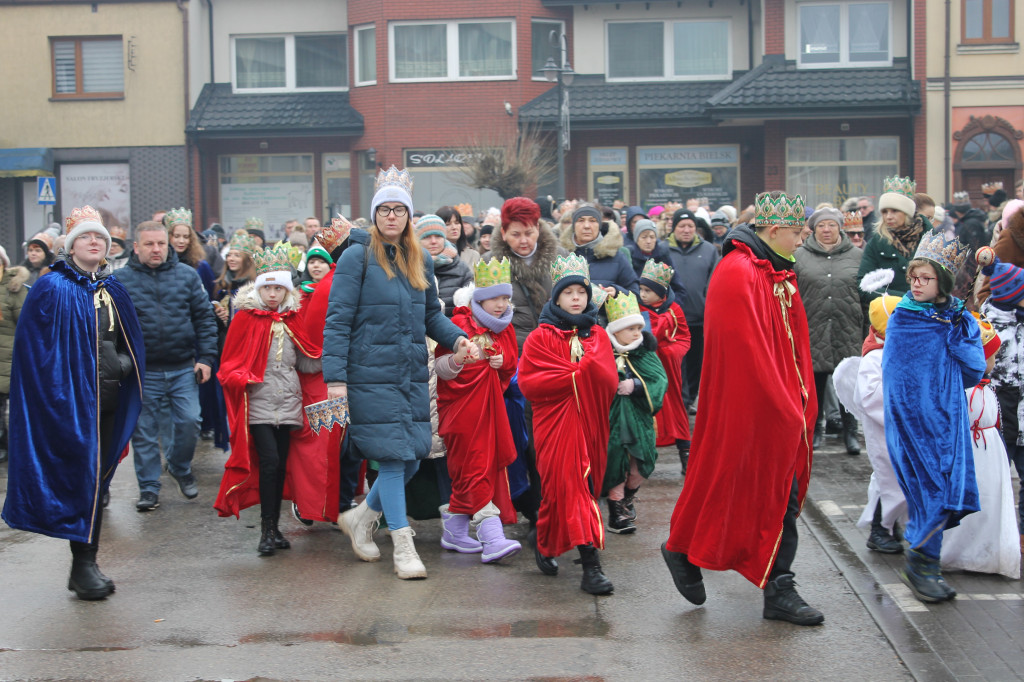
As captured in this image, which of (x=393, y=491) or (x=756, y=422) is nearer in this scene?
(x=756, y=422)

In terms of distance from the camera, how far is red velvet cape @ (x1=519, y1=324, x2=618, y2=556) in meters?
5.76

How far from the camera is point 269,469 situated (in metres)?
6.73

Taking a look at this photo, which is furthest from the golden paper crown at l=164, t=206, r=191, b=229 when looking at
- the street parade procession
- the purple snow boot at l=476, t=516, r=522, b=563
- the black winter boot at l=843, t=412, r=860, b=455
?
the black winter boot at l=843, t=412, r=860, b=455

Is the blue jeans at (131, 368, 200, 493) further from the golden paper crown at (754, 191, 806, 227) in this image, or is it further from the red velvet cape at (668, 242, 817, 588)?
the golden paper crown at (754, 191, 806, 227)

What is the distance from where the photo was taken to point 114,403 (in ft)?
19.7

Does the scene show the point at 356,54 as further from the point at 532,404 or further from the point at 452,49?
the point at 532,404

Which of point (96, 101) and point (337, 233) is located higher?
point (96, 101)

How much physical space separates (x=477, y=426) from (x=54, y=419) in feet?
7.18

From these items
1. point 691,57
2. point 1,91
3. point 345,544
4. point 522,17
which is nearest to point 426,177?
point 522,17

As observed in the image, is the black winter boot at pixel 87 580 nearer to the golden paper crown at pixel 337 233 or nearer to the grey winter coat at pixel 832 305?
the golden paper crown at pixel 337 233

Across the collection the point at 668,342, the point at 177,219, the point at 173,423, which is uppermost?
the point at 177,219

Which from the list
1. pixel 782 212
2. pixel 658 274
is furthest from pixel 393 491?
pixel 658 274

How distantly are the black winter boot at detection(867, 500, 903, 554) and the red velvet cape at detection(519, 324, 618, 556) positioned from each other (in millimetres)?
1613

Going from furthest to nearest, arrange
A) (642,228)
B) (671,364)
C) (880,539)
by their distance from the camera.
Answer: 1. (642,228)
2. (671,364)
3. (880,539)
